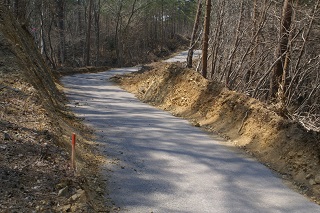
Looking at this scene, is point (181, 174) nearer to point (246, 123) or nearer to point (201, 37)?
point (246, 123)

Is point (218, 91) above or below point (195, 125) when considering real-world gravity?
above

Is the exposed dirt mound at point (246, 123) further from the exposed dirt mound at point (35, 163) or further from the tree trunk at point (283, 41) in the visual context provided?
the exposed dirt mound at point (35, 163)

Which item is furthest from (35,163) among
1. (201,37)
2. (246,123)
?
(201,37)

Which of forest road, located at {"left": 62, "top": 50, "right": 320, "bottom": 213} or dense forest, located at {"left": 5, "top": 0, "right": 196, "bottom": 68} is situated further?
dense forest, located at {"left": 5, "top": 0, "right": 196, "bottom": 68}

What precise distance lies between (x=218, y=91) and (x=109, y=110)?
448cm

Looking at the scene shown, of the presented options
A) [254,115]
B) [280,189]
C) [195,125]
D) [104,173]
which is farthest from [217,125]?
[104,173]

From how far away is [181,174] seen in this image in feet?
24.3

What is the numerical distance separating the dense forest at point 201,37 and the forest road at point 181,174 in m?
2.80

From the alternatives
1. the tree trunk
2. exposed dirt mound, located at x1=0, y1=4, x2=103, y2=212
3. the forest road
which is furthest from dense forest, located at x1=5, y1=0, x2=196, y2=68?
exposed dirt mound, located at x1=0, y1=4, x2=103, y2=212

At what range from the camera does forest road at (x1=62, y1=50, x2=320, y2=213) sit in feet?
20.0

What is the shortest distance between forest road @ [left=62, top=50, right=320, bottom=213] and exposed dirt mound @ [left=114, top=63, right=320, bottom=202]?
493mm

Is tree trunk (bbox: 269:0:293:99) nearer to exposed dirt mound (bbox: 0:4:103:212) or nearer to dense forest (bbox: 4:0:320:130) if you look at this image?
dense forest (bbox: 4:0:320:130)

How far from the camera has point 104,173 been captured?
711cm

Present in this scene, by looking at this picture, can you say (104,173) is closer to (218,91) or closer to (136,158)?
(136,158)
